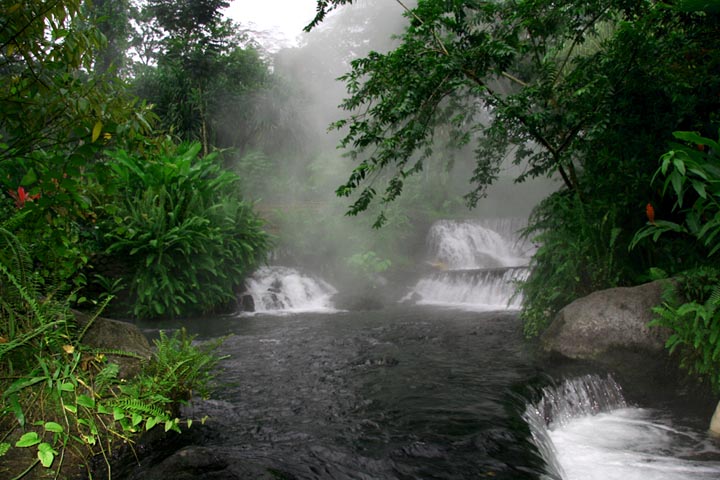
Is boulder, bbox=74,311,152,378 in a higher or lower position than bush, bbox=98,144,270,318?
lower

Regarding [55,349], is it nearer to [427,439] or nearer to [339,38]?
[427,439]

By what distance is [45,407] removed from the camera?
2.38 metres

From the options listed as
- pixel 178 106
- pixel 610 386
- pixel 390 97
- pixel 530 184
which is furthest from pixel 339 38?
pixel 610 386

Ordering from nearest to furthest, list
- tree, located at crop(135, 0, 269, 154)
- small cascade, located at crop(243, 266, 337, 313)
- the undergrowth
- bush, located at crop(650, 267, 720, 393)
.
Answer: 1. the undergrowth
2. bush, located at crop(650, 267, 720, 393)
3. small cascade, located at crop(243, 266, 337, 313)
4. tree, located at crop(135, 0, 269, 154)

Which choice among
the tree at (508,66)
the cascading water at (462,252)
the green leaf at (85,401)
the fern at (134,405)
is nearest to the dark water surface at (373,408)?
the fern at (134,405)

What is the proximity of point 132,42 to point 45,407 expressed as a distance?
3431 centimetres

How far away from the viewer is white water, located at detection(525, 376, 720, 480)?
333 centimetres

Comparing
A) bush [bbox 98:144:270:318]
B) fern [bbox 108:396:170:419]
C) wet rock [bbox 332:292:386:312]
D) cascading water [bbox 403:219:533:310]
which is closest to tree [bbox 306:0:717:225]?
fern [bbox 108:396:170:419]

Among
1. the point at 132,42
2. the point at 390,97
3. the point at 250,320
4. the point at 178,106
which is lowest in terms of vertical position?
the point at 250,320

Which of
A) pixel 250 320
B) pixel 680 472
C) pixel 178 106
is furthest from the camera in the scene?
pixel 178 106

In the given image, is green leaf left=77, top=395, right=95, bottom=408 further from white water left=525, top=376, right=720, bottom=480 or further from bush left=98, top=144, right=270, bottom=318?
bush left=98, top=144, right=270, bottom=318

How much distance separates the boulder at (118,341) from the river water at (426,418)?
0.58 meters

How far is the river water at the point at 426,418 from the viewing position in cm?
293

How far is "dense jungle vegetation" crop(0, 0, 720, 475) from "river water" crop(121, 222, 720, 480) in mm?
505
